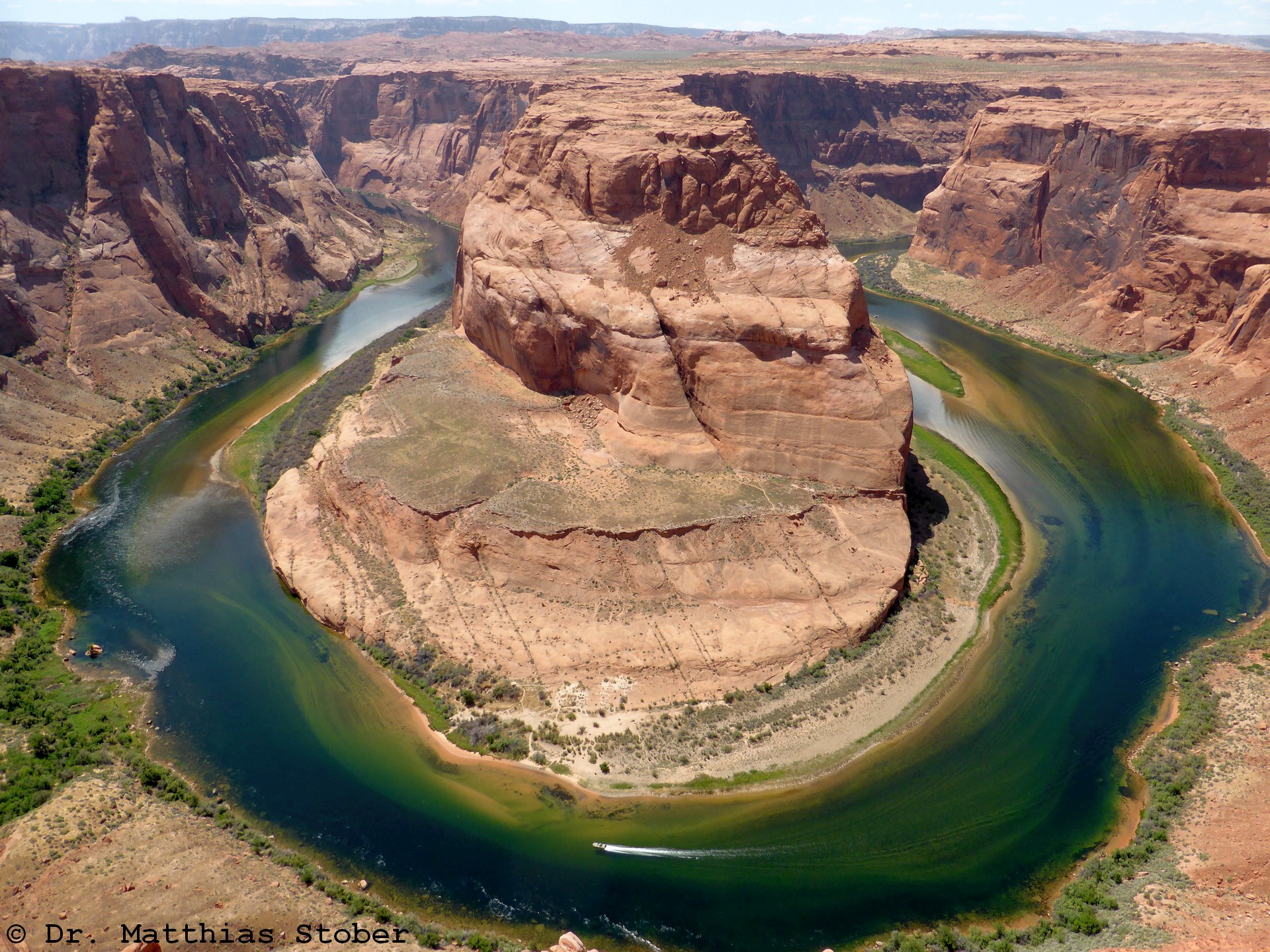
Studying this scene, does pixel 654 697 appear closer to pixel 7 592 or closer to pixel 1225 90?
pixel 7 592

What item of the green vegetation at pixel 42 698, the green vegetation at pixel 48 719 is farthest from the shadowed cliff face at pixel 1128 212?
the green vegetation at pixel 42 698

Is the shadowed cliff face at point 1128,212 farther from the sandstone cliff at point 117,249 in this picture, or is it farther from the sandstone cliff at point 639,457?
the sandstone cliff at point 117,249

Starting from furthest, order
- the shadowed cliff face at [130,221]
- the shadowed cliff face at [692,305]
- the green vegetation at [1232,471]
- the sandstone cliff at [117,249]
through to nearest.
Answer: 1. the shadowed cliff face at [130,221]
2. the sandstone cliff at [117,249]
3. the green vegetation at [1232,471]
4. the shadowed cliff face at [692,305]

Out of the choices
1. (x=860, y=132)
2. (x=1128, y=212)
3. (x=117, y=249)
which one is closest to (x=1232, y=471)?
(x=1128, y=212)

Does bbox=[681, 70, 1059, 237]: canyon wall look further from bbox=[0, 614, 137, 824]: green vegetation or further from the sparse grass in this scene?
bbox=[0, 614, 137, 824]: green vegetation

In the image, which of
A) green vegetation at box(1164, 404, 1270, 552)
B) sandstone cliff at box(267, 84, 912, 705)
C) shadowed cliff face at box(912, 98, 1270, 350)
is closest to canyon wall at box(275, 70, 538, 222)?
shadowed cliff face at box(912, 98, 1270, 350)

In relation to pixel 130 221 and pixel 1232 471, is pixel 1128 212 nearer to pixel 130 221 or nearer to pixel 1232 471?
pixel 1232 471

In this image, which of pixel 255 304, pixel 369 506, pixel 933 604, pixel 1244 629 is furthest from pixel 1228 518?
pixel 255 304
